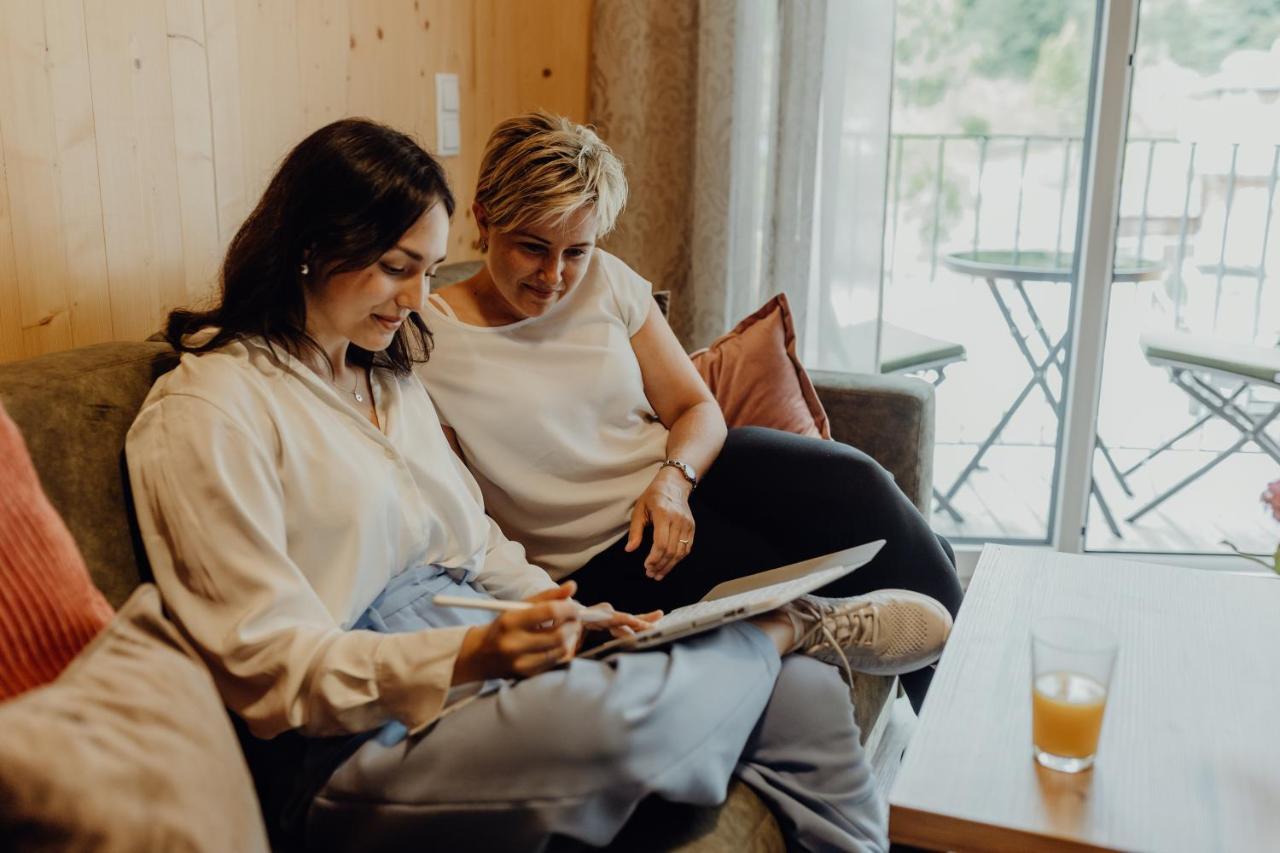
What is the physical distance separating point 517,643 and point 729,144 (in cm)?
182

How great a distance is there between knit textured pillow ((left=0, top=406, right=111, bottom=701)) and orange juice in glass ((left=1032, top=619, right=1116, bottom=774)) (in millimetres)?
852

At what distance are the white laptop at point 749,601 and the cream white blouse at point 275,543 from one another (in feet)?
0.64

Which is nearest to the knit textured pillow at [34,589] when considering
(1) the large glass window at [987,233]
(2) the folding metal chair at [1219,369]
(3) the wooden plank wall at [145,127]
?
(3) the wooden plank wall at [145,127]

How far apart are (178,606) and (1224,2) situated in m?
2.96

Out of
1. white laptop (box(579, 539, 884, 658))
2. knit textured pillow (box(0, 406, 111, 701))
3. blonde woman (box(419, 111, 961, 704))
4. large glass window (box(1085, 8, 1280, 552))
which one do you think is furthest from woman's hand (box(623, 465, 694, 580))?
large glass window (box(1085, 8, 1280, 552))

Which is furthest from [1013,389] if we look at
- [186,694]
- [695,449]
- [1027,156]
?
[186,694]

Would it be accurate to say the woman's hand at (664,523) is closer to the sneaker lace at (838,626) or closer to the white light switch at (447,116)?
the sneaker lace at (838,626)

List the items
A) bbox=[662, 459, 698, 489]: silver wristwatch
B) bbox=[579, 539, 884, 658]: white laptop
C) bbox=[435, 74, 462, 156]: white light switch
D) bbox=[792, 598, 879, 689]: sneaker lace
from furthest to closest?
bbox=[435, 74, 462, 156]: white light switch < bbox=[662, 459, 698, 489]: silver wristwatch < bbox=[792, 598, 879, 689]: sneaker lace < bbox=[579, 539, 884, 658]: white laptop

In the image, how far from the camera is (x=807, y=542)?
189 cm

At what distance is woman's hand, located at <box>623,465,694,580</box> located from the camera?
1.81 metres

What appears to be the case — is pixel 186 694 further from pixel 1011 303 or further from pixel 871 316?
pixel 1011 303

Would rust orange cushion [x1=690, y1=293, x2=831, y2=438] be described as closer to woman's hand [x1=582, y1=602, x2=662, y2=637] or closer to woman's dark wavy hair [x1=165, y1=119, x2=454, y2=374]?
woman's hand [x1=582, y1=602, x2=662, y2=637]

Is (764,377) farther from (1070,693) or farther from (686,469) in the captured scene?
(1070,693)

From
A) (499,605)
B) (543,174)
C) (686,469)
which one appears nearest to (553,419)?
(686,469)
